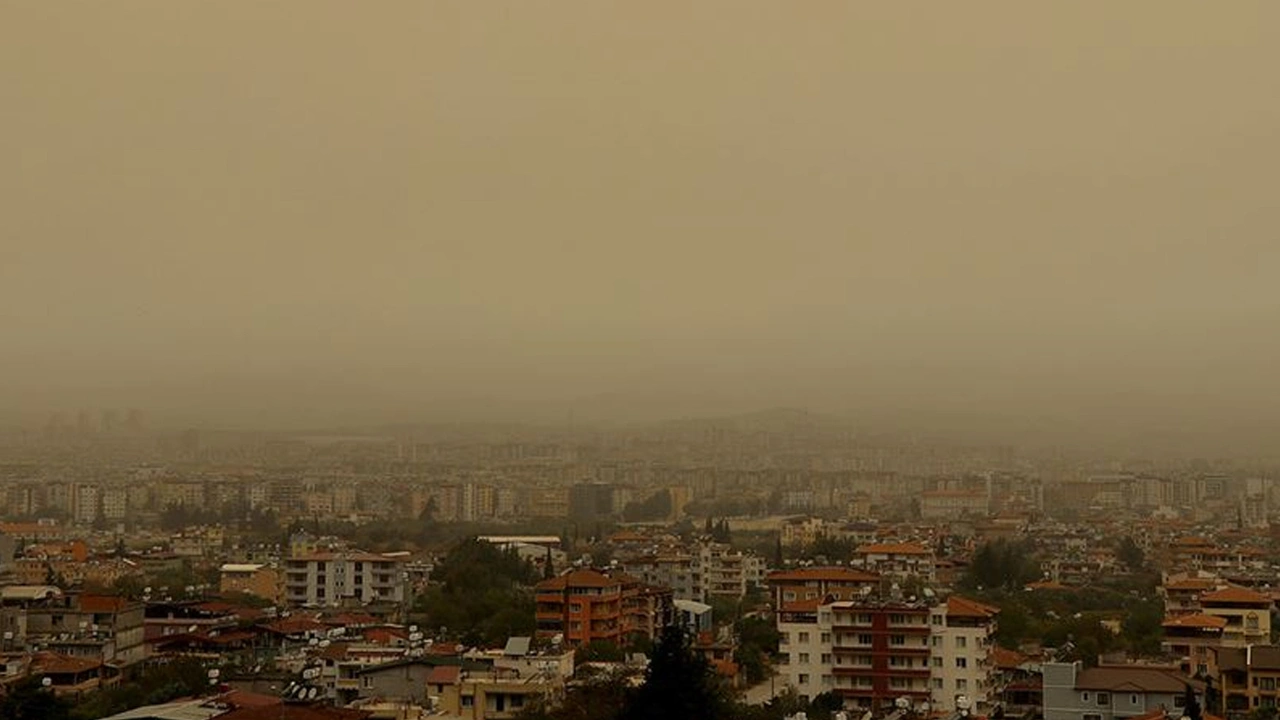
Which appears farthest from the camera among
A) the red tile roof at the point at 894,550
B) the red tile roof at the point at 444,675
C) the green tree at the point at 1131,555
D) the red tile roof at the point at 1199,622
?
the green tree at the point at 1131,555

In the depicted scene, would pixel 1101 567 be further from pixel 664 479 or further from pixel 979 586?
pixel 664 479

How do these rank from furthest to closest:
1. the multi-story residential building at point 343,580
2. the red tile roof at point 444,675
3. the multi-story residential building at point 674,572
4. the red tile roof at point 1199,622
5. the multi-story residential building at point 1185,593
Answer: the multi-story residential building at point 674,572 → the multi-story residential building at point 343,580 → the multi-story residential building at point 1185,593 → the red tile roof at point 1199,622 → the red tile roof at point 444,675

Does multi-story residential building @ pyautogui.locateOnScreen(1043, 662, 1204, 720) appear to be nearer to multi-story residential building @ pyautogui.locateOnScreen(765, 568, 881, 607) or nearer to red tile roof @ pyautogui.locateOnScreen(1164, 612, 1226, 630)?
red tile roof @ pyautogui.locateOnScreen(1164, 612, 1226, 630)

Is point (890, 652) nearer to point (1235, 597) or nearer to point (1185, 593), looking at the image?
point (1235, 597)

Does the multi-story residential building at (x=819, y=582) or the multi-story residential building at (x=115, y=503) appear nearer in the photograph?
the multi-story residential building at (x=819, y=582)

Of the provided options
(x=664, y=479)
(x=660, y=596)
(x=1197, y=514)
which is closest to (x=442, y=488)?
(x=664, y=479)

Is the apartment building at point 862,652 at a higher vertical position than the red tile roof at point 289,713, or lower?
lower

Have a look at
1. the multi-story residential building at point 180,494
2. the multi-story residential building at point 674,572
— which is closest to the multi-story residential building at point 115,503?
the multi-story residential building at point 180,494

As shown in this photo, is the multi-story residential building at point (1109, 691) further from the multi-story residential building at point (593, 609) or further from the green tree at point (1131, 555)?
the green tree at point (1131, 555)

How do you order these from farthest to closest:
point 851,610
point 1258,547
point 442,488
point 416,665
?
point 442,488
point 1258,547
point 851,610
point 416,665
